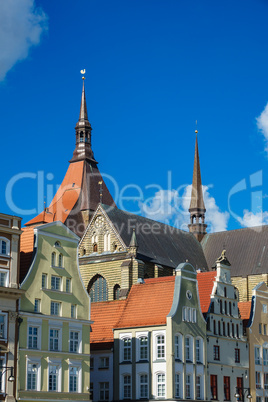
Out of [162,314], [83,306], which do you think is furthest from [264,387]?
[83,306]

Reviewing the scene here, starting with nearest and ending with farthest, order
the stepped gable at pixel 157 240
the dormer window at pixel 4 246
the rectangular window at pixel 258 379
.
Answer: the dormer window at pixel 4 246 → the rectangular window at pixel 258 379 → the stepped gable at pixel 157 240

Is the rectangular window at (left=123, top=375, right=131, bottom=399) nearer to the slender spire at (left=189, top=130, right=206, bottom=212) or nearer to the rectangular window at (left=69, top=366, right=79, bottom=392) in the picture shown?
the rectangular window at (left=69, top=366, right=79, bottom=392)

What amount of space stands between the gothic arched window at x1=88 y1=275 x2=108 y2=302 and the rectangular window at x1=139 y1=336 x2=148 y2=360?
84.7 feet

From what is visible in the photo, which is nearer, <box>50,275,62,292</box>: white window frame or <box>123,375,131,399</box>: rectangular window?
<box>50,275,62,292</box>: white window frame

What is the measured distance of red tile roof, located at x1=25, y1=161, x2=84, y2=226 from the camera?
107188 mm

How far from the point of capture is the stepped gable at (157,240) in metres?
84.8

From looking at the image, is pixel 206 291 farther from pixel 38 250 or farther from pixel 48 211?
pixel 48 211

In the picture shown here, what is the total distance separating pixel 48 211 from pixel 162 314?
5467 centimetres

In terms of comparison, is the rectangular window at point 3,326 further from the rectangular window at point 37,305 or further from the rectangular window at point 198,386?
the rectangular window at point 198,386

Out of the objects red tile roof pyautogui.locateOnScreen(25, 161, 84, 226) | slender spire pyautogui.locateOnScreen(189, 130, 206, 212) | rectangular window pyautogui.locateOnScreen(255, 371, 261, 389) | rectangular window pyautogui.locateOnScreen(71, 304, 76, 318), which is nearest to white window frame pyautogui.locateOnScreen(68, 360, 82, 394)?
rectangular window pyautogui.locateOnScreen(71, 304, 76, 318)

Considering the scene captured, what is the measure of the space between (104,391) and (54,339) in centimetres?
1100

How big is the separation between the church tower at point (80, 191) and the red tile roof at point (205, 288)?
36035 millimetres

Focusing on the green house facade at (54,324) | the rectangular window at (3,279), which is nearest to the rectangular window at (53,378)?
the green house facade at (54,324)

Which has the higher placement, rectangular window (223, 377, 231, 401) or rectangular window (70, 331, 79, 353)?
rectangular window (70, 331, 79, 353)
